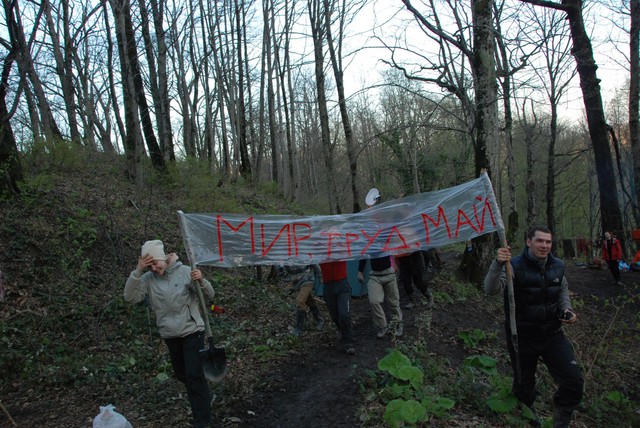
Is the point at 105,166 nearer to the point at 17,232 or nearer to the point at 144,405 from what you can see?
the point at 17,232

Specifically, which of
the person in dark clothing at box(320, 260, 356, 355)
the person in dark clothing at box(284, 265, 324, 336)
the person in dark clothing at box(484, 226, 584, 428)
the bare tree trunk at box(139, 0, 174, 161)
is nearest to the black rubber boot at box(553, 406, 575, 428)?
the person in dark clothing at box(484, 226, 584, 428)

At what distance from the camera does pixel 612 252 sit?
41.8 ft

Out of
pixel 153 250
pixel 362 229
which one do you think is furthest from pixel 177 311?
pixel 362 229

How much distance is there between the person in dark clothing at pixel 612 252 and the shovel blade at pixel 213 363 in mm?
12232

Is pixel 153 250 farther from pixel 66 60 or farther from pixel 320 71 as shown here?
pixel 66 60

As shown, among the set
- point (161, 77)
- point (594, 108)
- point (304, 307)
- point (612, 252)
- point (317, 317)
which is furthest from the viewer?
point (161, 77)

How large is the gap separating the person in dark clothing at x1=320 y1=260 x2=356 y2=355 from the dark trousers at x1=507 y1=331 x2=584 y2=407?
238cm

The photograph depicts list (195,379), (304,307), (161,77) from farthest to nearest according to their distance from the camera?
(161,77) < (304,307) < (195,379)

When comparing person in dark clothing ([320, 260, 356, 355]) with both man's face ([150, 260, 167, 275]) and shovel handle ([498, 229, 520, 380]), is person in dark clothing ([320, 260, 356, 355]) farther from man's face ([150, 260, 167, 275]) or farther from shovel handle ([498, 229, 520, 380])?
man's face ([150, 260, 167, 275])

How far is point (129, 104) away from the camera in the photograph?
11.2 metres

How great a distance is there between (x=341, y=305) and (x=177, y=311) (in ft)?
8.61

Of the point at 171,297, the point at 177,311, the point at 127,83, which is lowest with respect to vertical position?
the point at 177,311

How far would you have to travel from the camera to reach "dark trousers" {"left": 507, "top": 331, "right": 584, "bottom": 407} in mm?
4098

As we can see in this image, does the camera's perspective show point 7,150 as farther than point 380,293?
Yes
